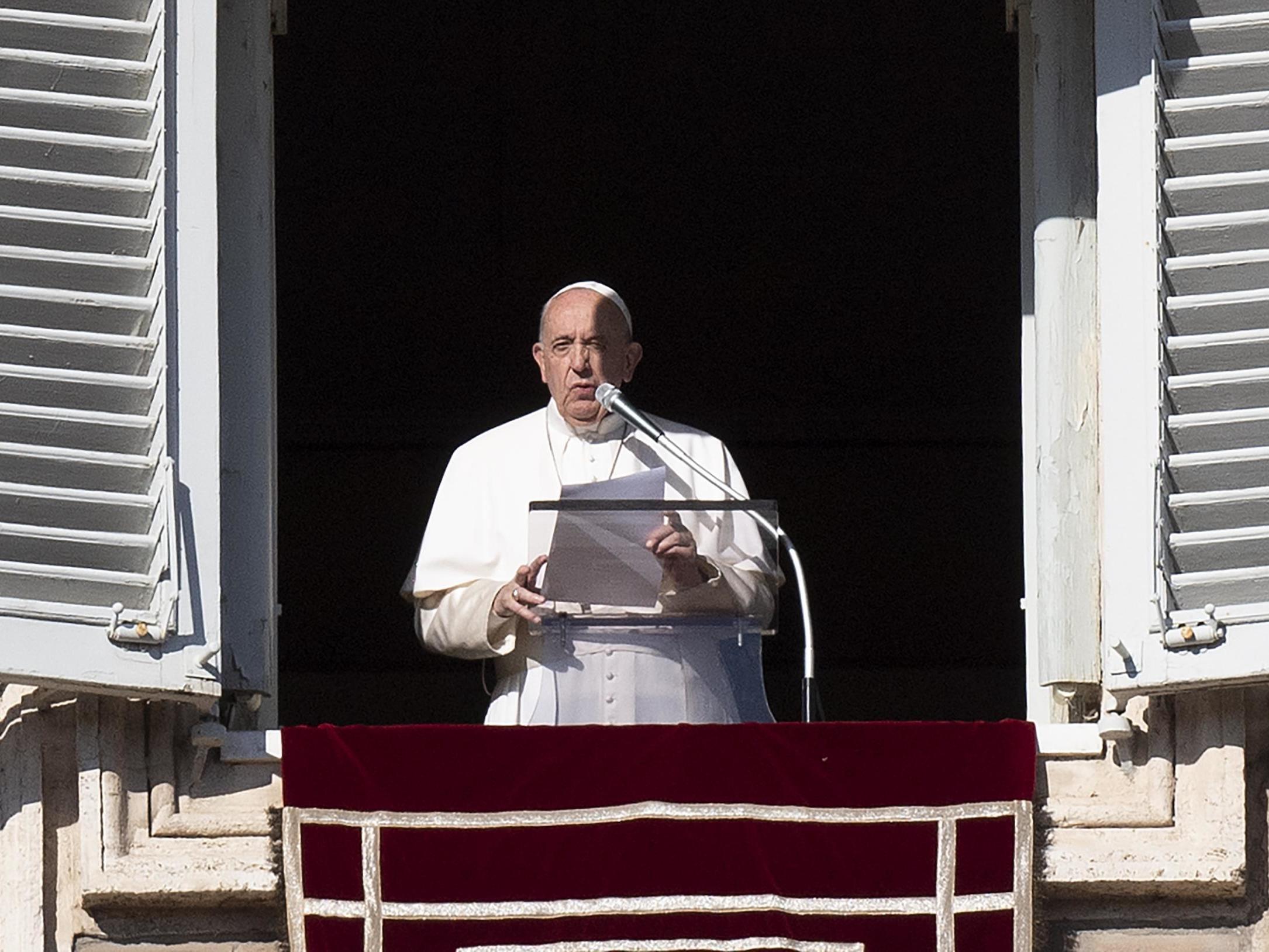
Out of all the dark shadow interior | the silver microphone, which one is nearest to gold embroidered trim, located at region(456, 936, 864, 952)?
the silver microphone

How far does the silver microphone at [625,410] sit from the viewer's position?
5.29m

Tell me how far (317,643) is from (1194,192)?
232 inches

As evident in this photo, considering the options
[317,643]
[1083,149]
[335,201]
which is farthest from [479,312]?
[1083,149]

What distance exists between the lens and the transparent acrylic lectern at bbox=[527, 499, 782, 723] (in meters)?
5.11

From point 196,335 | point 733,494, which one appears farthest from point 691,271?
point 196,335

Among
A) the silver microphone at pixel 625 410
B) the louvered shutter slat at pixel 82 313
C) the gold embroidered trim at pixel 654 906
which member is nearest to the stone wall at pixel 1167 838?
the gold embroidered trim at pixel 654 906

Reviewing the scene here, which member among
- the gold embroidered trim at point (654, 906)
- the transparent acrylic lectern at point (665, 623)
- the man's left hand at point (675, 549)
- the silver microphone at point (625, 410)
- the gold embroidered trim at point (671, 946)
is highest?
the silver microphone at point (625, 410)

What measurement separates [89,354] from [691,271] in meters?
5.84

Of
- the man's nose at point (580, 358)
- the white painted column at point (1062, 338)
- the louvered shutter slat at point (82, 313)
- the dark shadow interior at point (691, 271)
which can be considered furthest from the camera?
the dark shadow interior at point (691, 271)

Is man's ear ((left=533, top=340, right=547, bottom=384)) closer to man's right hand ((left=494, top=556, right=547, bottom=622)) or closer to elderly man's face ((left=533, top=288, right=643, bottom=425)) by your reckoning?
elderly man's face ((left=533, top=288, right=643, bottom=425))

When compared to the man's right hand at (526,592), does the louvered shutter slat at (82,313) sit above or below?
A: above

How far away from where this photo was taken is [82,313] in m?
5.17

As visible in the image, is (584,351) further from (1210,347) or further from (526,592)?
(1210,347)

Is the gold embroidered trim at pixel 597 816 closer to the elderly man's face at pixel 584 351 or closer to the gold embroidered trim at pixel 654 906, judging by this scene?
the gold embroidered trim at pixel 654 906
